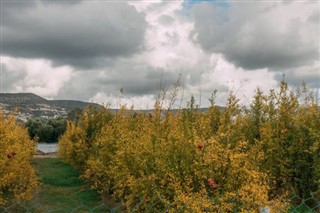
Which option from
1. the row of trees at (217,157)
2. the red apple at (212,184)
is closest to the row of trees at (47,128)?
the row of trees at (217,157)

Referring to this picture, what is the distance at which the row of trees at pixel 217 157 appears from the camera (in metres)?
8.76

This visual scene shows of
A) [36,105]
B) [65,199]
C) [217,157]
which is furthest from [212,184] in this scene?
[36,105]

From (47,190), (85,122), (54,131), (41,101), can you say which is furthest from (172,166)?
(41,101)

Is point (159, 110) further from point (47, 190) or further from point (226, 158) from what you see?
point (47, 190)

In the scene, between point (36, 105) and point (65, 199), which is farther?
point (36, 105)

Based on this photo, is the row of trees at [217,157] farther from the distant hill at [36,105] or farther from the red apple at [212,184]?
the distant hill at [36,105]

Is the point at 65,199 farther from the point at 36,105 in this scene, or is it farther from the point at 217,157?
the point at 36,105

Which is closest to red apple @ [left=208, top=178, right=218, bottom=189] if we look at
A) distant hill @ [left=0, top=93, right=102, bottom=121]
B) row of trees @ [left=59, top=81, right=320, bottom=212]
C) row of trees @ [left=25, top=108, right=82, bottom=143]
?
row of trees @ [left=59, top=81, right=320, bottom=212]

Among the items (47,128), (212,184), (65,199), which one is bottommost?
(65,199)

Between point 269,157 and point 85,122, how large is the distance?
1306cm

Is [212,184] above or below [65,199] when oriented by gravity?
above

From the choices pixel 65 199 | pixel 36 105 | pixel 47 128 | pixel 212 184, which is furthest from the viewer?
pixel 36 105

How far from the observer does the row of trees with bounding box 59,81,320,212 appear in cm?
876

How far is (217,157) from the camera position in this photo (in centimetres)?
873
